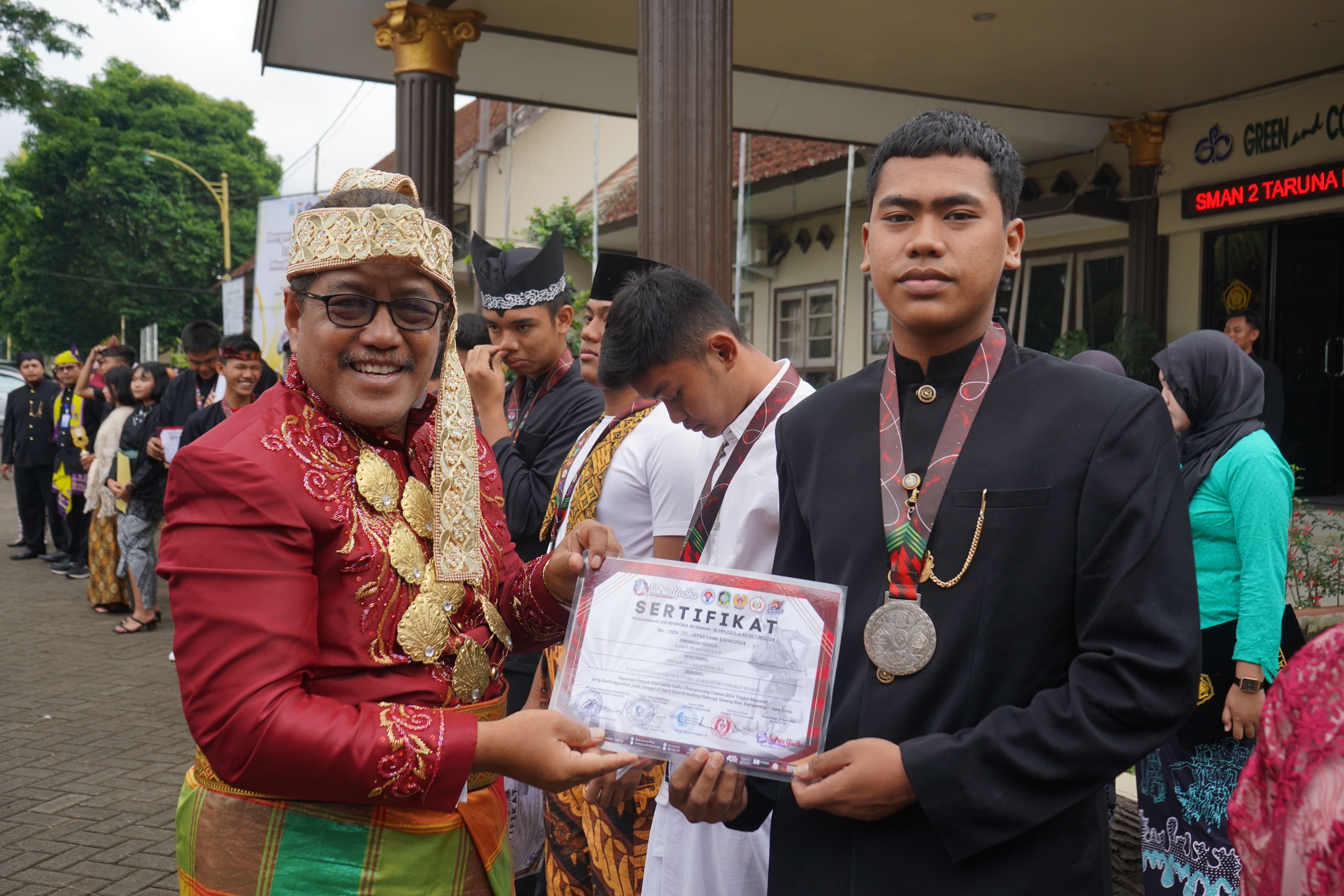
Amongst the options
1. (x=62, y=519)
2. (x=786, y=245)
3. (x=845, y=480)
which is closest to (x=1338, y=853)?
(x=845, y=480)

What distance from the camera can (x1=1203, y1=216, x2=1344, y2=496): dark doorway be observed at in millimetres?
11227

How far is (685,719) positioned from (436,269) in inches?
36.8

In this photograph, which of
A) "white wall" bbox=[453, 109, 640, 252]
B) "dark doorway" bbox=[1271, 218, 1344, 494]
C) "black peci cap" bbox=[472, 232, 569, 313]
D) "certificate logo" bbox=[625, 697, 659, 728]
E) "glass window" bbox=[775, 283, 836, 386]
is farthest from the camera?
"white wall" bbox=[453, 109, 640, 252]

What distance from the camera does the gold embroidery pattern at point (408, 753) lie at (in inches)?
68.0

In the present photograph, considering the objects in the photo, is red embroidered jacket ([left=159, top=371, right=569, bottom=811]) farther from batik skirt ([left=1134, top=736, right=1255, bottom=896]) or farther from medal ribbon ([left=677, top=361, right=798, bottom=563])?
batik skirt ([left=1134, top=736, right=1255, bottom=896])

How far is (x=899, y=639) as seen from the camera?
1706 mm

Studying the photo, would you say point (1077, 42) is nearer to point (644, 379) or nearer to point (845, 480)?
point (644, 379)

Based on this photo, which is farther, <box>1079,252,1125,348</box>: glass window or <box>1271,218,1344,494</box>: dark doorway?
<box>1079,252,1125,348</box>: glass window

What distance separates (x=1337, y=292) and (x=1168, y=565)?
37.8ft

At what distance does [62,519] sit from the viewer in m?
13.2

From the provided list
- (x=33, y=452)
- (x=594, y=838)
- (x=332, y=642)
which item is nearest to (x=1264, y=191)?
(x=594, y=838)

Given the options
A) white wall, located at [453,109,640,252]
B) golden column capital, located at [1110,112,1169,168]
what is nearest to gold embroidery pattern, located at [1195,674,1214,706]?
golden column capital, located at [1110,112,1169,168]

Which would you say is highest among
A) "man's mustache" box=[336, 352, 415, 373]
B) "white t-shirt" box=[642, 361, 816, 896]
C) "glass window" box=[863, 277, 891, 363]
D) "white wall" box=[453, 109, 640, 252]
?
A: "white wall" box=[453, 109, 640, 252]

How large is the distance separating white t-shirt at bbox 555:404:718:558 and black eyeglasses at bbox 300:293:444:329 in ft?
3.97
